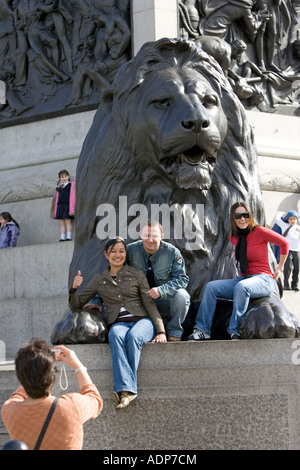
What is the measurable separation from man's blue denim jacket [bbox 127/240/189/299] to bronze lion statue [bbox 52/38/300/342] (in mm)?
300

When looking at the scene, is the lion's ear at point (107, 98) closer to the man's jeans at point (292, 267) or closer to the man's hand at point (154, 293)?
the man's hand at point (154, 293)

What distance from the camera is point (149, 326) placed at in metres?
5.37

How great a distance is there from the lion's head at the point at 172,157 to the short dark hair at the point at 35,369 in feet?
8.54

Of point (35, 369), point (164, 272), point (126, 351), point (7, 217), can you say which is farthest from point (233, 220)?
point (7, 217)

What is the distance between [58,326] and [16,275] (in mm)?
6411

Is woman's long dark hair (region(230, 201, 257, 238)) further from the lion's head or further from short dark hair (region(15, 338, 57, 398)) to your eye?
short dark hair (region(15, 338, 57, 398))

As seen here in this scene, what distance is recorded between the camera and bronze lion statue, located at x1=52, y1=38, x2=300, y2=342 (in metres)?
5.86

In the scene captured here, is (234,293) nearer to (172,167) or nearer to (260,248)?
(260,248)

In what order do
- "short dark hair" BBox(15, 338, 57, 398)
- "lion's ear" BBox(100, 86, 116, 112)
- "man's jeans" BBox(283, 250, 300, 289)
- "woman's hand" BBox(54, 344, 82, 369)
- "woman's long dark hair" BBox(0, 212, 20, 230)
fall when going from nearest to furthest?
"short dark hair" BBox(15, 338, 57, 398) < "woman's hand" BBox(54, 344, 82, 369) < "lion's ear" BBox(100, 86, 116, 112) < "man's jeans" BBox(283, 250, 300, 289) < "woman's long dark hair" BBox(0, 212, 20, 230)

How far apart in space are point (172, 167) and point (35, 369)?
2.71 m

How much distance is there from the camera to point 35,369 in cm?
336

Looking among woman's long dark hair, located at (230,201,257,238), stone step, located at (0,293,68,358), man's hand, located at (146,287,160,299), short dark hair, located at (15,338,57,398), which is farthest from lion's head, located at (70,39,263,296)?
Answer: stone step, located at (0,293,68,358)
